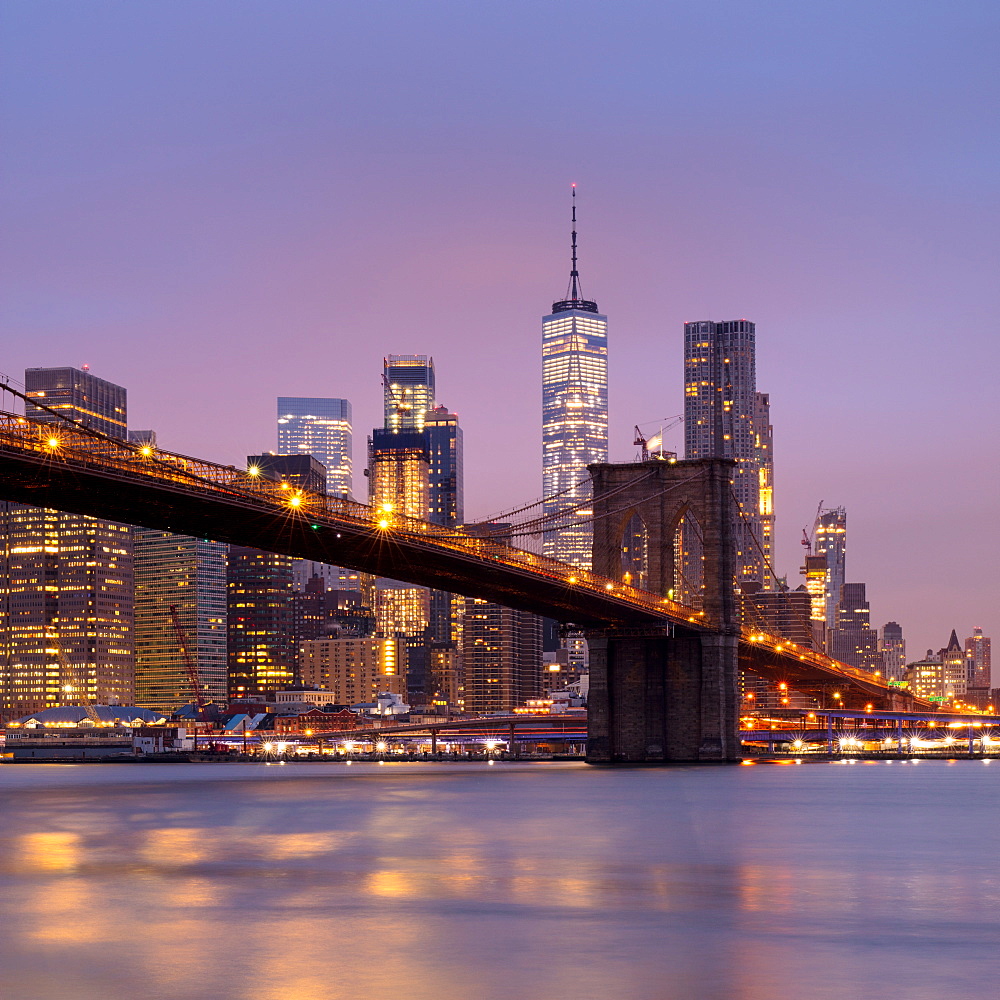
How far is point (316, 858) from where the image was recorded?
121 ft

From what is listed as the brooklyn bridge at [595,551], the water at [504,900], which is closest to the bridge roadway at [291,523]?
the brooklyn bridge at [595,551]

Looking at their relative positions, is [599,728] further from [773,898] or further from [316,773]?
[773,898]

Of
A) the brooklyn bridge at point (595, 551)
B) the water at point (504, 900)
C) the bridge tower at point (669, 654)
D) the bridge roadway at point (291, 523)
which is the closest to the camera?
the water at point (504, 900)

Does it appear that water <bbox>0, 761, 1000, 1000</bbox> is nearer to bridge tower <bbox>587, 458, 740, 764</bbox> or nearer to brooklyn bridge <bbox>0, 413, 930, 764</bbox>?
brooklyn bridge <bbox>0, 413, 930, 764</bbox>

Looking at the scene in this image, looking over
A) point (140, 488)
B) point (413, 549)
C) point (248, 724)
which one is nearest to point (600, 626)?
point (413, 549)

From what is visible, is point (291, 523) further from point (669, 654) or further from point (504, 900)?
point (504, 900)

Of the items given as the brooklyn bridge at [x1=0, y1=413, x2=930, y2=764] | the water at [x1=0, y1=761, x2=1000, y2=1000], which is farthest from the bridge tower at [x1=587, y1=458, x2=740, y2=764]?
the water at [x1=0, y1=761, x2=1000, y2=1000]

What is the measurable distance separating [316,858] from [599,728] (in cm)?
5294

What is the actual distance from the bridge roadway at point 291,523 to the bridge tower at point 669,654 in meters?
1.38

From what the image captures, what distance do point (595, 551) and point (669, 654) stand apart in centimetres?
855

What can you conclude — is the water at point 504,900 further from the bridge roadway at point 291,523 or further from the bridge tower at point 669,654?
the bridge tower at point 669,654

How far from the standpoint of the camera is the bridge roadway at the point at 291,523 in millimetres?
55000

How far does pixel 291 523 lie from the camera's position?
66.2 m

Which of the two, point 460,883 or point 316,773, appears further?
point 316,773
